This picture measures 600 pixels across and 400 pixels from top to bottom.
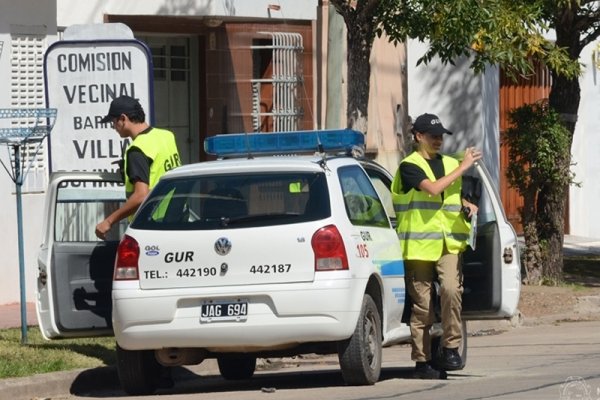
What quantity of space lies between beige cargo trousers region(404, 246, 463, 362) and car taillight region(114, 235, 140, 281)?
209cm

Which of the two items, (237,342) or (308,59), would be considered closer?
(237,342)

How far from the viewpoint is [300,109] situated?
69.8ft

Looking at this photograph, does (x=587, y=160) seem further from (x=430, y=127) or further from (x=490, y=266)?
(x=430, y=127)

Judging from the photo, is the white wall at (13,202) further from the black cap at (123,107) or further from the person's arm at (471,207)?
the person's arm at (471,207)

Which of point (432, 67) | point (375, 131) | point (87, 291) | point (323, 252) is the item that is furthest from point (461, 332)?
point (432, 67)

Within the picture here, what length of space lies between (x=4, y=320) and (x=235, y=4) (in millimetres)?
5848

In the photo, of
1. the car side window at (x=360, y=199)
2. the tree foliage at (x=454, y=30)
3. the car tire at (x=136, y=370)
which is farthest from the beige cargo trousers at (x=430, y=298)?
the tree foliage at (x=454, y=30)

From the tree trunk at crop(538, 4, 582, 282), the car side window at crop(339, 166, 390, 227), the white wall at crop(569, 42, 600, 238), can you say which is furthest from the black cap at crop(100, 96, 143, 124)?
the white wall at crop(569, 42, 600, 238)

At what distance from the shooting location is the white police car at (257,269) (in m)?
10.6

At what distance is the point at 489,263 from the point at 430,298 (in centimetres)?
67

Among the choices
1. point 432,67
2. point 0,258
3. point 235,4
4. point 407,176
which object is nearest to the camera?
point 407,176

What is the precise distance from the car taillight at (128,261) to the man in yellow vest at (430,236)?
6.77ft

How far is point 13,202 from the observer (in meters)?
17.0

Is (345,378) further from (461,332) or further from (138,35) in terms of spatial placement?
(138,35)
